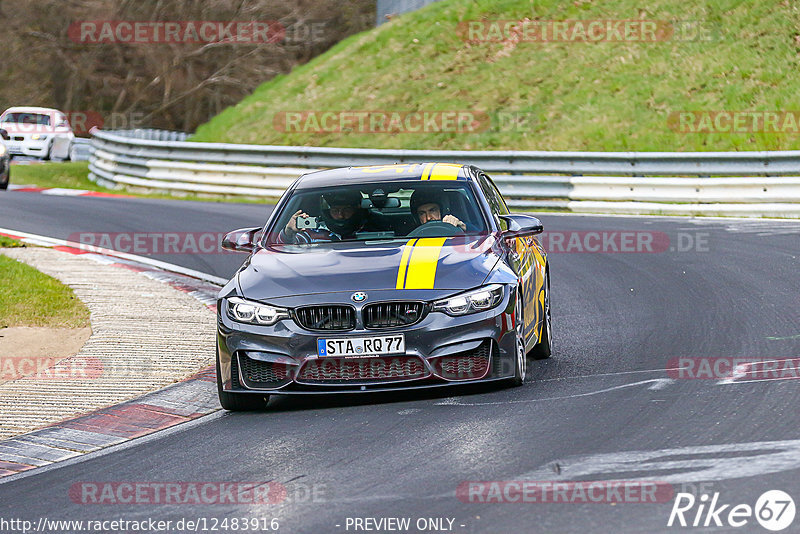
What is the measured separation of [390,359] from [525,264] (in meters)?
1.66

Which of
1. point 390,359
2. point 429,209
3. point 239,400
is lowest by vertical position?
point 239,400

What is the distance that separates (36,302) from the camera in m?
11.8

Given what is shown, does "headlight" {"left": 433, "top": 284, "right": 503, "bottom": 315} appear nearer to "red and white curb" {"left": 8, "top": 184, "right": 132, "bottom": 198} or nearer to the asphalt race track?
the asphalt race track

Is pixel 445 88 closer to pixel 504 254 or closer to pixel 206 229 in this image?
pixel 206 229

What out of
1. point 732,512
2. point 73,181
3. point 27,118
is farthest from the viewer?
point 27,118

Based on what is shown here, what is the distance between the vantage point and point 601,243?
16.4m

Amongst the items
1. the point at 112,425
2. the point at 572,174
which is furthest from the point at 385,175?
the point at 572,174

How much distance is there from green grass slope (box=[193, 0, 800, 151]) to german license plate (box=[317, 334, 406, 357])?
16846 millimetres

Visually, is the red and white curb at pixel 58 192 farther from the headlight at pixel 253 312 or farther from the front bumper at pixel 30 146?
the headlight at pixel 253 312

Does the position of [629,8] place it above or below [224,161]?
above

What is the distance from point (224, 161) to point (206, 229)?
7.07 m

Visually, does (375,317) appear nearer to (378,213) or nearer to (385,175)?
(378,213)

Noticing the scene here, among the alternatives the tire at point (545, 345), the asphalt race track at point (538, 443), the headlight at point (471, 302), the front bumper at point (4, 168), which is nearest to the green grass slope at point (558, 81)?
the front bumper at point (4, 168)

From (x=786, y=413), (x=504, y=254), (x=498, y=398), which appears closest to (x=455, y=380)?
(x=498, y=398)
